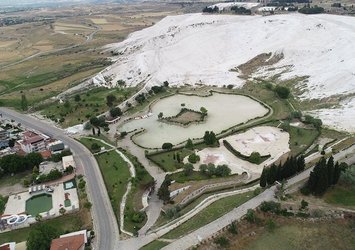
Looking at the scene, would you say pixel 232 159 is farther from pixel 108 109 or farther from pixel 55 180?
pixel 108 109

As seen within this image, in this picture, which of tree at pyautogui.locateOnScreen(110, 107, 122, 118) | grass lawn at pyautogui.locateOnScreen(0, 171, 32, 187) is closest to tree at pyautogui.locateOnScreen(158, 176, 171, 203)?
grass lawn at pyautogui.locateOnScreen(0, 171, 32, 187)

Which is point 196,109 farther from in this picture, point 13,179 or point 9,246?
point 9,246

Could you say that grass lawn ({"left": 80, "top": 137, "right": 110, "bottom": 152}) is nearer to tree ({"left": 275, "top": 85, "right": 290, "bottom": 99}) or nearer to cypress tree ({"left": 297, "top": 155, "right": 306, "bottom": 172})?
cypress tree ({"left": 297, "top": 155, "right": 306, "bottom": 172})

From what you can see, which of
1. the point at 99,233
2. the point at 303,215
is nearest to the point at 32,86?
the point at 99,233

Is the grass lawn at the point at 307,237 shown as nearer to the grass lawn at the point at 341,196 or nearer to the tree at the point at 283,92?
the grass lawn at the point at 341,196

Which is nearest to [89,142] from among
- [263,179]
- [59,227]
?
[59,227]
